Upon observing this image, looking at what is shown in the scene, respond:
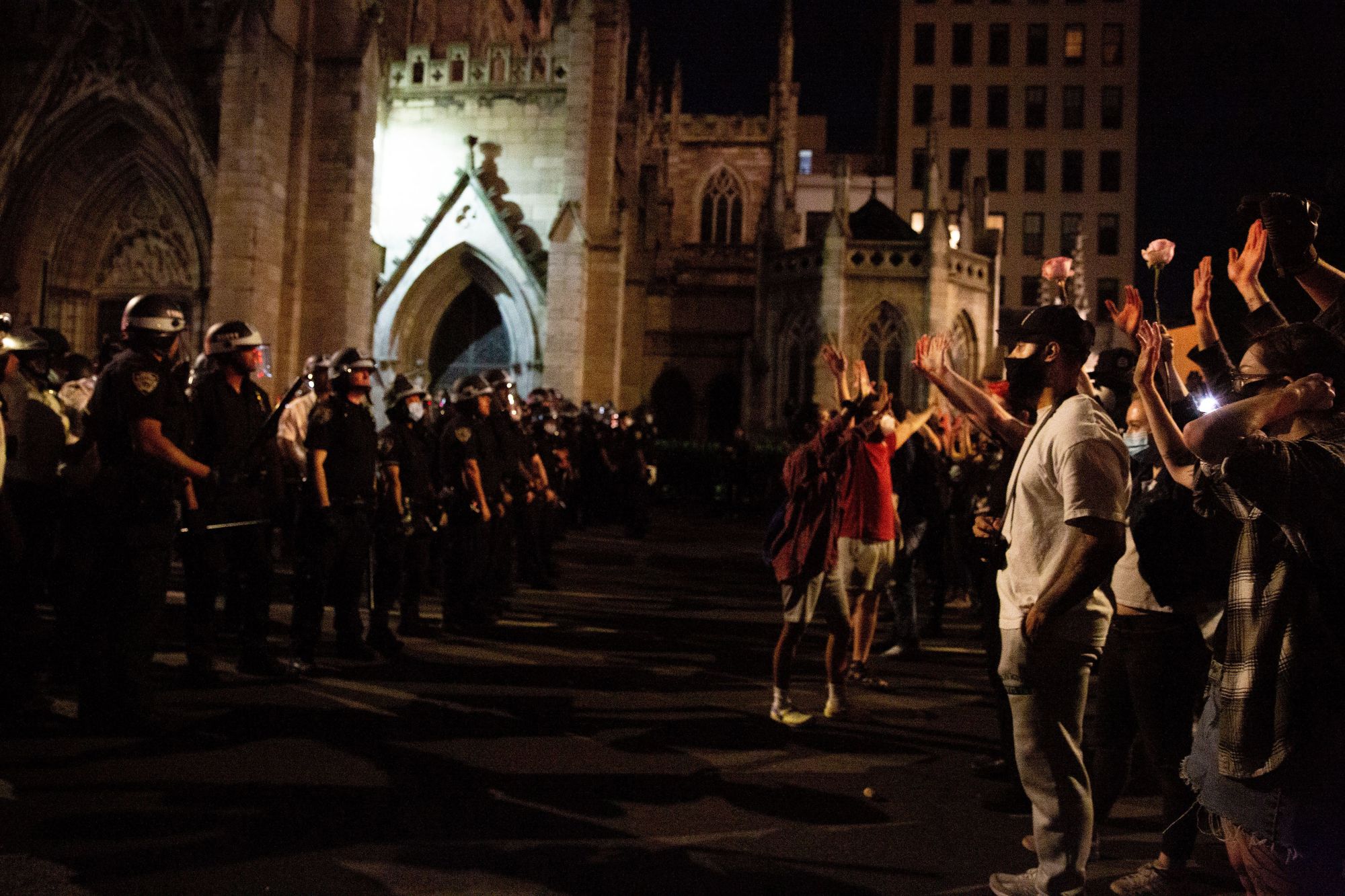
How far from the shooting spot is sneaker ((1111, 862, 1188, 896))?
3.76 meters

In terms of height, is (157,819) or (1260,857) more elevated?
(1260,857)

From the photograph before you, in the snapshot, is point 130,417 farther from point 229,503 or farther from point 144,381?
point 229,503

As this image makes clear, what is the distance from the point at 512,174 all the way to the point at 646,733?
79.1ft

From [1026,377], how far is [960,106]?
56472 mm

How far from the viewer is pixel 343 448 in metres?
7.36

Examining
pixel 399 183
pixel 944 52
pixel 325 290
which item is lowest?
pixel 325 290

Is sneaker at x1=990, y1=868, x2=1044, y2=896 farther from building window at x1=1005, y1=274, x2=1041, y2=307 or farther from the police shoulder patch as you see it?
building window at x1=1005, y1=274, x2=1041, y2=307

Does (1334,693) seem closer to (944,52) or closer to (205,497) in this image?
(205,497)

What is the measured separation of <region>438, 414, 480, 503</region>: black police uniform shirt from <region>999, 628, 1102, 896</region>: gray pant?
6363 millimetres

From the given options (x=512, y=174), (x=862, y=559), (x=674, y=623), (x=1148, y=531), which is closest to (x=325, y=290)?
(x=512, y=174)

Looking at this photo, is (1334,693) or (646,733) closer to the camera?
(1334,693)

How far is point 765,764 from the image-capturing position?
17.5ft

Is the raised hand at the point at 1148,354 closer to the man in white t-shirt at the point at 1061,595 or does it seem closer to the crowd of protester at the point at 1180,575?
the crowd of protester at the point at 1180,575

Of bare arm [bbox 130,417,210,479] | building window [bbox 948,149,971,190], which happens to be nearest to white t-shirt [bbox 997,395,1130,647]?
bare arm [bbox 130,417,210,479]
